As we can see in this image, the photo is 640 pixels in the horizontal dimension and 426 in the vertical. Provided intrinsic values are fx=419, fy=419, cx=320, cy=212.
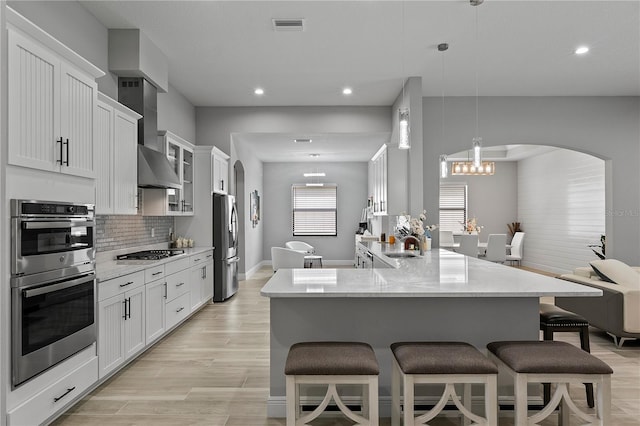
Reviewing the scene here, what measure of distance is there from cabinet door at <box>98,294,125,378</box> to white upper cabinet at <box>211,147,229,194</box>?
307 cm

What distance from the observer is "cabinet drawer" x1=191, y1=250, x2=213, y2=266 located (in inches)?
206

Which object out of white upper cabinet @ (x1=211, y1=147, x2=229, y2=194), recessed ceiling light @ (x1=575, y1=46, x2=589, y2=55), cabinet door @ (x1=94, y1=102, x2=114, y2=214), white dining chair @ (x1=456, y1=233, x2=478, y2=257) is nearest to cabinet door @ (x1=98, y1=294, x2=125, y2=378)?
cabinet door @ (x1=94, y1=102, x2=114, y2=214)

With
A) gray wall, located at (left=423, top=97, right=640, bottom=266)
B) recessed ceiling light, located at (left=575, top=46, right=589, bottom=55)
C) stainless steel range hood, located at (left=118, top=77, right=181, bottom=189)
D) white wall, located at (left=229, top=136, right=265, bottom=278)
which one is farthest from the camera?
white wall, located at (left=229, top=136, right=265, bottom=278)

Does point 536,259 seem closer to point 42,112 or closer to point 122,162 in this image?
point 122,162

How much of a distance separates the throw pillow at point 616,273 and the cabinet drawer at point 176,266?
173 inches

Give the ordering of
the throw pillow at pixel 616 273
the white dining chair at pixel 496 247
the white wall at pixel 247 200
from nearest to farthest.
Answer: the throw pillow at pixel 616 273 → the white wall at pixel 247 200 → the white dining chair at pixel 496 247

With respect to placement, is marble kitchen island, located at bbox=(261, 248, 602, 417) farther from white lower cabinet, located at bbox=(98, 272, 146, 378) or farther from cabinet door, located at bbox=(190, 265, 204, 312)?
cabinet door, located at bbox=(190, 265, 204, 312)

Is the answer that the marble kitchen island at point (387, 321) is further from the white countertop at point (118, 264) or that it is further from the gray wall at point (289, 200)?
the gray wall at point (289, 200)

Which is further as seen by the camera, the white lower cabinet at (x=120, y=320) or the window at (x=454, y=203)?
the window at (x=454, y=203)

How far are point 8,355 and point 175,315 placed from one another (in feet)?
8.11

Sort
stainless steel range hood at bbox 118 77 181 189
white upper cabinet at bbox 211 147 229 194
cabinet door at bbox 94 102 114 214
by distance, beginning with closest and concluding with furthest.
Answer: cabinet door at bbox 94 102 114 214 → stainless steel range hood at bbox 118 77 181 189 → white upper cabinet at bbox 211 147 229 194

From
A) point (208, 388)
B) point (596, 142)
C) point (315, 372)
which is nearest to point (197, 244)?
point (208, 388)

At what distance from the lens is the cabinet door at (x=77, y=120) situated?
2.57 m

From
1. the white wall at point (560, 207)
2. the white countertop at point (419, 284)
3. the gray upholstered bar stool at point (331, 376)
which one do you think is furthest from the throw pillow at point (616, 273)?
the white wall at point (560, 207)
